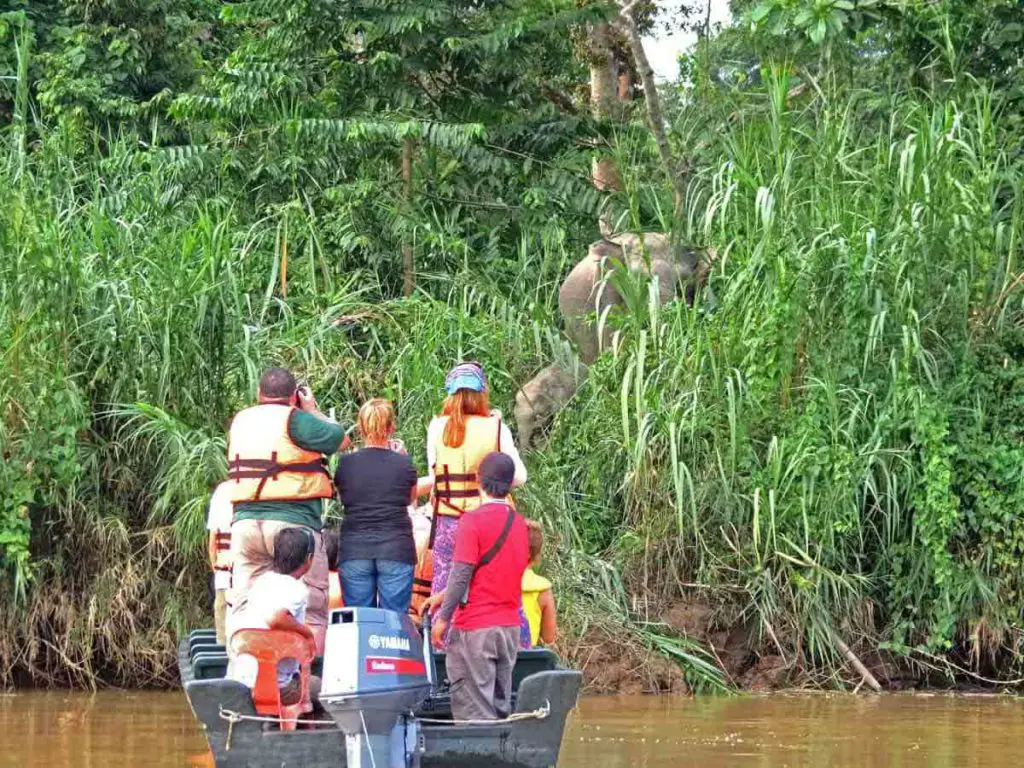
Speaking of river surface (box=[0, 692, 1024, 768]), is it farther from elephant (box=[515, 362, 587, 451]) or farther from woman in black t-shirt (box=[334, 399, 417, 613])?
elephant (box=[515, 362, 587, 451])

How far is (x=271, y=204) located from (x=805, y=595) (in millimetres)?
5734

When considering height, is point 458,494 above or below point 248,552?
above

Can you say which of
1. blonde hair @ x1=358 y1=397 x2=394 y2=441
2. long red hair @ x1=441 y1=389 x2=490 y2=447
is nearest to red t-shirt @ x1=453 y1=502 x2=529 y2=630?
blonde hair @ x1=358 y1=397 x2=394 y2=441

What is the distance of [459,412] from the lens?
26.2 feet

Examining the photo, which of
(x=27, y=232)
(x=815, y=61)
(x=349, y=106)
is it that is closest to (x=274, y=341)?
(x=27, y=232)

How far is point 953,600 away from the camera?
10.6 meters

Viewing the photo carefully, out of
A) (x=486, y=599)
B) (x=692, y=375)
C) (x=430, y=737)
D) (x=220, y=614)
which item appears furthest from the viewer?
(x=692, y=375)

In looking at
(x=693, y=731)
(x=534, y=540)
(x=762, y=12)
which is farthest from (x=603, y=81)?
(x=534, y=540)

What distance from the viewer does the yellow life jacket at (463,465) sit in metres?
7.96

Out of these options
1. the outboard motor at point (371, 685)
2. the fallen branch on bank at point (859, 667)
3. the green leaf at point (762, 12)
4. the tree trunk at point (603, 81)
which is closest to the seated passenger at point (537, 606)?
the outboard motor at point (371, 685)

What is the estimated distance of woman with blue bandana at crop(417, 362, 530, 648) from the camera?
796cm

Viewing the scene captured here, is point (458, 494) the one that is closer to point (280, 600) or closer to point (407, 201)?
point (280, 600)

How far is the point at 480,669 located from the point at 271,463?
1.25 metres

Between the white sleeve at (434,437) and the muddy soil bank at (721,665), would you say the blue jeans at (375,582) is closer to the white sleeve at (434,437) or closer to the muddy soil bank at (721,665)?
the white sleeve at (434,437)
